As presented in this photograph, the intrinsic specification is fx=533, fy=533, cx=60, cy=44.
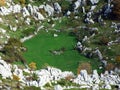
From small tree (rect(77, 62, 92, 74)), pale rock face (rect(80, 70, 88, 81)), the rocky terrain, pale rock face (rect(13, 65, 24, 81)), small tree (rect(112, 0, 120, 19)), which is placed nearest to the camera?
pale rock face (rect(13, 65, 24, 81))

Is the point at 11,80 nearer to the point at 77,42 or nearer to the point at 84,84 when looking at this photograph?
the point at 84,84

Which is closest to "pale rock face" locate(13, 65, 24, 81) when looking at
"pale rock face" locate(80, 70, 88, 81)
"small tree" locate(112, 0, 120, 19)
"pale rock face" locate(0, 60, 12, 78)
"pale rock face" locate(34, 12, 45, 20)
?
"pale rock face" locate(0, 60, 12, 78)

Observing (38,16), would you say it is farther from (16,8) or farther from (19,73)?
(19,73)

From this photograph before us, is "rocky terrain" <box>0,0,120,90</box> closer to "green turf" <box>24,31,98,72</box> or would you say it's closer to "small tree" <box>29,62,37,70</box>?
"small tree" <box>29,62,37,70</box>

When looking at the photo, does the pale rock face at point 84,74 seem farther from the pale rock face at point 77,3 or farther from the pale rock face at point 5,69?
the pale rock face at point 77,3

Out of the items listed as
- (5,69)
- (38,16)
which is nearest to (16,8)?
(38,16)

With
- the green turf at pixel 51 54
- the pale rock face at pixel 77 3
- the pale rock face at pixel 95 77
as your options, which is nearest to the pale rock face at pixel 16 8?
the green turf at pixel 51 54
